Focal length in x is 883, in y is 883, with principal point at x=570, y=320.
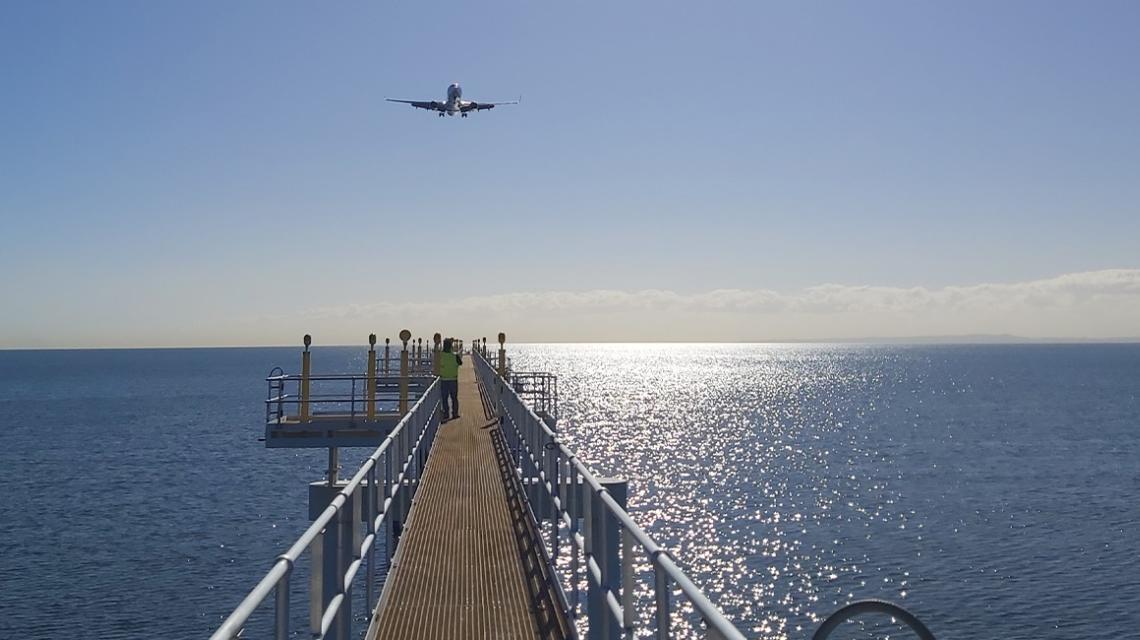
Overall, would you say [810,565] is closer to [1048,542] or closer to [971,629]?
[971,629]

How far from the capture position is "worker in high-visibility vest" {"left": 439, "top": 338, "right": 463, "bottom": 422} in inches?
928

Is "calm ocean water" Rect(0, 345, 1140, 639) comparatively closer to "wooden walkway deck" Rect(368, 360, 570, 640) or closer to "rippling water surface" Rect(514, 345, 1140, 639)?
"rippling water surface" Rect(514, 345, 1140, 639)

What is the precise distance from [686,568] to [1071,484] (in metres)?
29.0

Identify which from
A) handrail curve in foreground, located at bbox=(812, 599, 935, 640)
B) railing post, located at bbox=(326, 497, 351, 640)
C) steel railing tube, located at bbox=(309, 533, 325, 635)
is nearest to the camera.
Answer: handrail curve in foreground, located at bbox=(812, 599, 935, 640)

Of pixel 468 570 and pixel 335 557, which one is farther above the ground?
pixel 335 557

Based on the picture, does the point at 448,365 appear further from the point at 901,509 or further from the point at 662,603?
the point at 901,509

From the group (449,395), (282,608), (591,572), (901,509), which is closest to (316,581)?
(282,608)

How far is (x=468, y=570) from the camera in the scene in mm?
9930

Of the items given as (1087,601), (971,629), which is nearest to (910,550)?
(1087,601)

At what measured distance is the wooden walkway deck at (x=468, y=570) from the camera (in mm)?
8062

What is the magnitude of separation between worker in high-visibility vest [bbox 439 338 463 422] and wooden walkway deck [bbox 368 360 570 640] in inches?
281

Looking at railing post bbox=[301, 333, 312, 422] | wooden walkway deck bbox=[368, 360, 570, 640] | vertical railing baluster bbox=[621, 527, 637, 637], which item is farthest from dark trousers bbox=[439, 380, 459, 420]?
vertical railing baluster bbox=[621, 527, 637, 637]

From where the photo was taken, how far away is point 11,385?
169250mm

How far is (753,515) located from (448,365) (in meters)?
21.2
